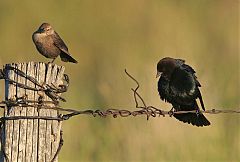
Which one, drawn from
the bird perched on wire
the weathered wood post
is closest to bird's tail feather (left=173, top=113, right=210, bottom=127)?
the bird perched on wire

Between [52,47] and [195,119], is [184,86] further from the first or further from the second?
[52,47]

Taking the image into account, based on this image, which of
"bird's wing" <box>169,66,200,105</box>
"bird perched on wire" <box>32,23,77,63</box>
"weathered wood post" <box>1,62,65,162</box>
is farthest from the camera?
"bird perched on wire" <box>32,23,77,63</box>

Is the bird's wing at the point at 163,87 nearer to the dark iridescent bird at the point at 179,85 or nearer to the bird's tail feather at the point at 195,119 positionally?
the dark iridescent bird at the point at 179,85

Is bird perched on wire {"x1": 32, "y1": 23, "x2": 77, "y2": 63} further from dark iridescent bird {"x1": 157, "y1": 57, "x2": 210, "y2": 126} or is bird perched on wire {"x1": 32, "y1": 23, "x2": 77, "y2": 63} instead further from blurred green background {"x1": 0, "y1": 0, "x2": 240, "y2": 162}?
dark iridescent bird {"x1": 157, "y1": 57, "x2": 210, "y2": 126}

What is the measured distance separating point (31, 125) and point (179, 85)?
8.48ft

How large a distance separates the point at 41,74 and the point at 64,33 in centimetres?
544

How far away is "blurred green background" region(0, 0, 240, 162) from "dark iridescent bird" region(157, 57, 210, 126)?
0.78ft

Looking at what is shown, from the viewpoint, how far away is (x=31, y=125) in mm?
2980

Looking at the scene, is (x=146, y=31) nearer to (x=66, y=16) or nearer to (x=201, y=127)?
(x=66, y=16)

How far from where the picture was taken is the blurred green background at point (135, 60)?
538cm

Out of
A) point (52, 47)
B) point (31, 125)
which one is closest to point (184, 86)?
point (52, 47)

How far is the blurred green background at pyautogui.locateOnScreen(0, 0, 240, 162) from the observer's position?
5.38m

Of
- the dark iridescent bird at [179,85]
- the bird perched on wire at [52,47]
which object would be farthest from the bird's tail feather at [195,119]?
the bird perched on wire at [52,47]

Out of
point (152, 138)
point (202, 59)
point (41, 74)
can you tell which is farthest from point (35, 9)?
point (41, 74)
